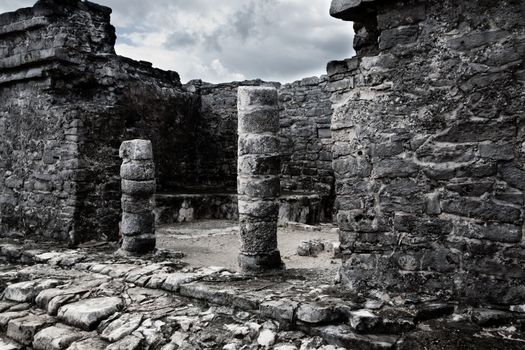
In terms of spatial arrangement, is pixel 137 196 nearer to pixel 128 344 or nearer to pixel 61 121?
pixel 61 121

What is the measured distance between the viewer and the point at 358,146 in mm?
4328

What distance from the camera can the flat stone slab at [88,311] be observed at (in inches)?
175

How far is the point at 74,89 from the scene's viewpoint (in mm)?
8000

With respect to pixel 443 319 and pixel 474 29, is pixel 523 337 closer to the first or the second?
pixel 443 319

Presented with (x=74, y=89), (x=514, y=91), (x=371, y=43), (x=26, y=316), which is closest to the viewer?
(x=514, y=91)

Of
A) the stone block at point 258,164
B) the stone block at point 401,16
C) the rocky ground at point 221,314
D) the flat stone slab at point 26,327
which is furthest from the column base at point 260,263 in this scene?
the stone block at point 401,16

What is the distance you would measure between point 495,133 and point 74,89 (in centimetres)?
676

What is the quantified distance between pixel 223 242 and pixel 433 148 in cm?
533

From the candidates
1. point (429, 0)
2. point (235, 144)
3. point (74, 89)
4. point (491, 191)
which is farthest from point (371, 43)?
point (235, 144)

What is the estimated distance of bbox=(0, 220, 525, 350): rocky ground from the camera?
11.6 feet

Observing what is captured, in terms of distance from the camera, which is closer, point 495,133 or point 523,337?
point 523,337

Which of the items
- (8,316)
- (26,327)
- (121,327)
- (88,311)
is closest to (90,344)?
(121,327)

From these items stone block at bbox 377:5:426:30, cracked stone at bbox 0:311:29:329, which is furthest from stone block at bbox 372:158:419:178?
cracked stone at bbox 0:311:29:329

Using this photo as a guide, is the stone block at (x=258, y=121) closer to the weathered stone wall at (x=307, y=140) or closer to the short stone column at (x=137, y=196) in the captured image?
the short stone column at (x=137, y=196)
